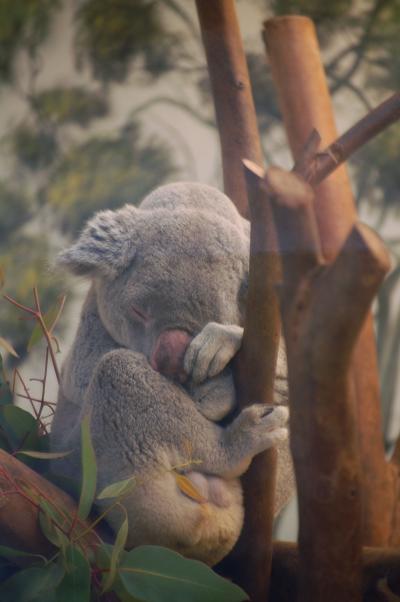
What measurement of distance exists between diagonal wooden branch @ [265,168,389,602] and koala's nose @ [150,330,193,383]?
0.38m

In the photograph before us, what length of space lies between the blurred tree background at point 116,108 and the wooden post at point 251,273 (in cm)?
5

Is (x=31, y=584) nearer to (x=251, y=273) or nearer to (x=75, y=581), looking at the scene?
(x=75, y=581)

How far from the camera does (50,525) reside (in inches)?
48.4

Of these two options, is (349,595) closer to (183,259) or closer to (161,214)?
(183,259)

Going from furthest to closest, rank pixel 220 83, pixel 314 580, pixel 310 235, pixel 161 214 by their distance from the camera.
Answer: pixel 220 83 < pixel 161 214 < pixel 314 580 < pixel 310 235

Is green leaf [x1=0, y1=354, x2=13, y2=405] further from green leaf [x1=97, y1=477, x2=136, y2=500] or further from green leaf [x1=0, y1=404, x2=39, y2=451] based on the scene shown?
green leaf [x1=97, y1=477, x2=136, y2=500]

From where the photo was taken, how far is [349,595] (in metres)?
1.12

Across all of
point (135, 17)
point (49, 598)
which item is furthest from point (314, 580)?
point (135, 17)

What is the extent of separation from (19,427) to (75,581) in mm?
414

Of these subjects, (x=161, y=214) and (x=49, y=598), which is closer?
(x=49, y=598)

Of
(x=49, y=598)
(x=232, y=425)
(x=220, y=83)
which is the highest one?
(x=220, y=83)

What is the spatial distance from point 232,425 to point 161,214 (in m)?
0.52

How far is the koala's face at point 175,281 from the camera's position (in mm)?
1412

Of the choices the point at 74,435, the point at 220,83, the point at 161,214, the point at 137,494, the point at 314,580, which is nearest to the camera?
Result: the point at 314,580
